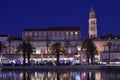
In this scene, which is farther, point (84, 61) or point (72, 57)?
point (72, 57)

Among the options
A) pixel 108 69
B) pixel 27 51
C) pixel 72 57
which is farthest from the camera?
pixel 72 57

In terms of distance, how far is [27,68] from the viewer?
140 meters

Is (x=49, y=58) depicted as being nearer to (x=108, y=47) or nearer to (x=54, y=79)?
(x=108, y=47)

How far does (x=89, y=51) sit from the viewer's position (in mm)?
155250

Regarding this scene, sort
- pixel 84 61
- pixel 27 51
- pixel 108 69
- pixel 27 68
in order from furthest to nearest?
pixel 84 61 → pixel 27 51 → pixel 27 68 → pixel 108 69

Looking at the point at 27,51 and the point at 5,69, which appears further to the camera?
the point at 27,51

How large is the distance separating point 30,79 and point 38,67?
5020cm

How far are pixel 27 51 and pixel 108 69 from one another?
110 ft

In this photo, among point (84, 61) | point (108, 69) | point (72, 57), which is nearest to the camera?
point (108, 69)

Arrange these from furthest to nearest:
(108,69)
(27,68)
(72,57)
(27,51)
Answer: (72,57) < (27,51) < (27,68) < (108,69)

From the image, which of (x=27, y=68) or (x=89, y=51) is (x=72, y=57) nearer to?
(x=89, y=51)

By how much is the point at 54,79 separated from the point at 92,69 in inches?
1802

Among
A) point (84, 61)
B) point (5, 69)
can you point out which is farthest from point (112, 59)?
point (5, 69)

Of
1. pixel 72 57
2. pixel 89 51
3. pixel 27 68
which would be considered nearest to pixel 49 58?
pixel 72 57
